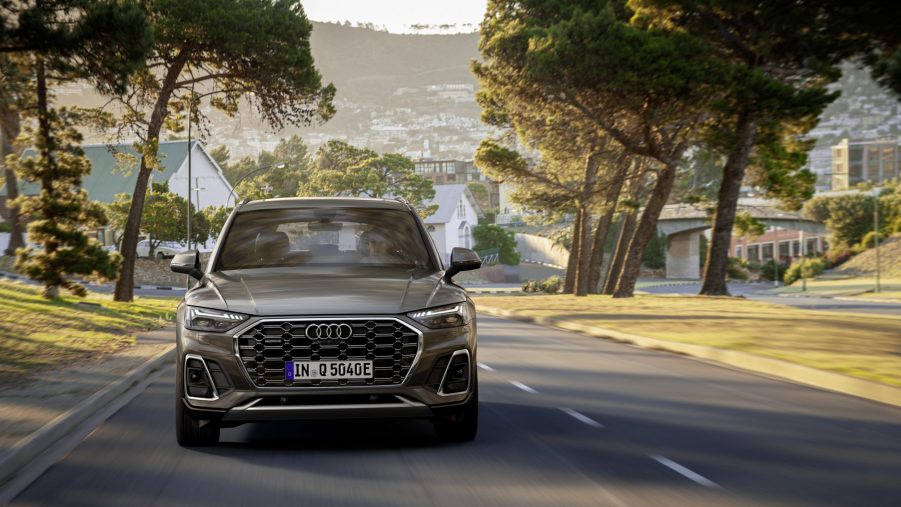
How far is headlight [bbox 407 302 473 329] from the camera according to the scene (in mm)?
7836

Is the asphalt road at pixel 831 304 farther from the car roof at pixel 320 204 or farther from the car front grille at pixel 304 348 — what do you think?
the car front grille at pixel 304 348

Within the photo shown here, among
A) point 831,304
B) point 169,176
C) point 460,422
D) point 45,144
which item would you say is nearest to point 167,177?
point 169,176

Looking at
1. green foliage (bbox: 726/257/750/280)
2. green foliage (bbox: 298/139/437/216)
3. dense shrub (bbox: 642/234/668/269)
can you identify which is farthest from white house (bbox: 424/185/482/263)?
green foliage (bbox: 726/257/750/280)

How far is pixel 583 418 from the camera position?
33.0 feet

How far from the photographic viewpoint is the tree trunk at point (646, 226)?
36619mm

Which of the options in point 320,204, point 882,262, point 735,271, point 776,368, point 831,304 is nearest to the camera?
point 320,204

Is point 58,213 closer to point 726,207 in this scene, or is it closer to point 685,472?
point 726,207

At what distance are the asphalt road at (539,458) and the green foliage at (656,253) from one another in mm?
99896

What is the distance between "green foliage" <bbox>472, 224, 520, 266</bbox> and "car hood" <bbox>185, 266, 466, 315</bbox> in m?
107

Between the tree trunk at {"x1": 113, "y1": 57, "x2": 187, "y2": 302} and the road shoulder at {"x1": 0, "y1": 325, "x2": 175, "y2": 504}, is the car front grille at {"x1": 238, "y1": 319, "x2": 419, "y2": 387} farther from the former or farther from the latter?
the tree trunk at {"x1": 113, "y1": 57, "x2": 187, "y2": 302}

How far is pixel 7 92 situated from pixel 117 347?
6114 mm

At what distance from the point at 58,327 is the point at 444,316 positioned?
52.6ft

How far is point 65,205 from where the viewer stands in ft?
93.6

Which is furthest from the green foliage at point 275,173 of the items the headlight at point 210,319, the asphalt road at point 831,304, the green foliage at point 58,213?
the headlight at point 210,319
